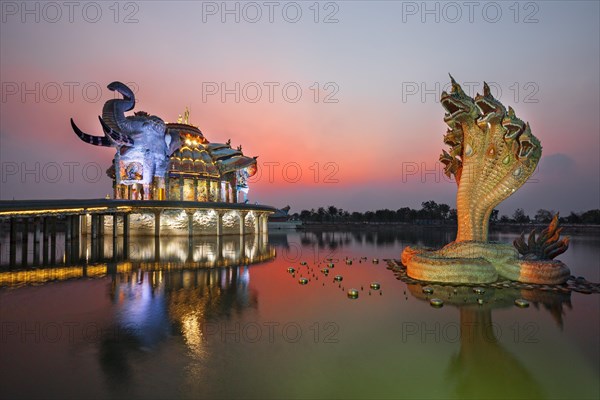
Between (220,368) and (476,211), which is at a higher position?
(476,211)

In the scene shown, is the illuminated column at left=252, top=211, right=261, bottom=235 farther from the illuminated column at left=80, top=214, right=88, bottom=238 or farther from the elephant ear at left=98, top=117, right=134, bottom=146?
the illuminated column at left=80, top=214, right=88, bottom=238

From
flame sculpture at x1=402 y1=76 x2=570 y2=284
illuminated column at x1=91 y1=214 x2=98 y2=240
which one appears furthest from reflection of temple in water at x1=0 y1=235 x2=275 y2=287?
flame sculpture at x1=402 y1=76 x2=570 y2=284

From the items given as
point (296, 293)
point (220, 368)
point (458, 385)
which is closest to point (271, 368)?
point (220, 368)

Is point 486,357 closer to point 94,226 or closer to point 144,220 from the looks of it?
point 144,220

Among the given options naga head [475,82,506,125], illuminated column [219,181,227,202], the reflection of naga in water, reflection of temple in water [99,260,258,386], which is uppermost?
naga head [475,82,506,125]

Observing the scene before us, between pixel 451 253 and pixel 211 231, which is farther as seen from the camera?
pixel 211 231

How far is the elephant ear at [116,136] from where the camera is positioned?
2758 centimetres

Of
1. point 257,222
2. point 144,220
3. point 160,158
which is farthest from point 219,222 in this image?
point 160,158

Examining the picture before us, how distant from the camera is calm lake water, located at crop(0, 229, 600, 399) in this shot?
4.74 m

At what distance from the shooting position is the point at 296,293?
10.7 meters

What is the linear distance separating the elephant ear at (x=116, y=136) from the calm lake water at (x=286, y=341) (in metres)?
18.7

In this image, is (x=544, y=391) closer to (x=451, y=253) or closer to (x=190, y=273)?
(x=451, y=253)

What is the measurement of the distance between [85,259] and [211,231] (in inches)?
554

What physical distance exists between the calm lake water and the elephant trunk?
Result: 750 inches
